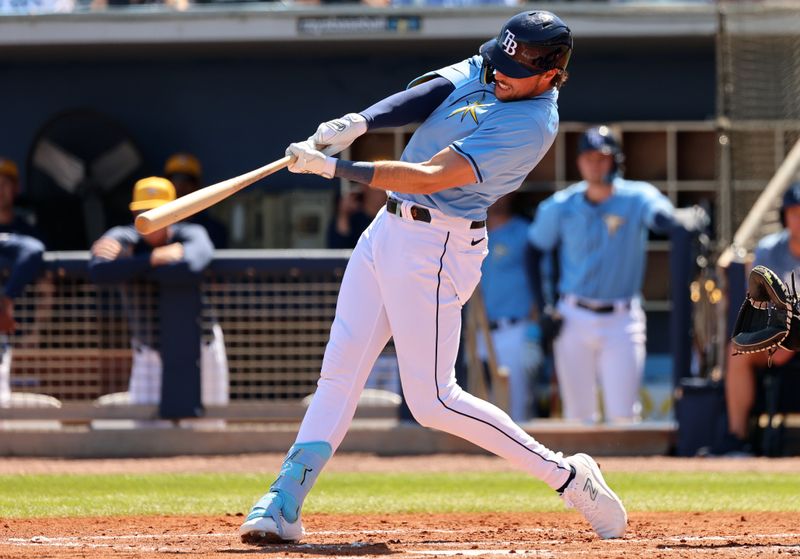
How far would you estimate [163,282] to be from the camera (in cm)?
914

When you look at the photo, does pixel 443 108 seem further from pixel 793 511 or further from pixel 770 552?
pixel 793 511

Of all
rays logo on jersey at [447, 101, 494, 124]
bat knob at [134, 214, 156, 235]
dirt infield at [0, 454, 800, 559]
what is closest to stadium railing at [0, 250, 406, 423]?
A: dirt infield at [0, 454, 800, 559]

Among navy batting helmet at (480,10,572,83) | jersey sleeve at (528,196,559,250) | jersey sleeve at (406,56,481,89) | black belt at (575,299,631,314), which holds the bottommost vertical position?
black belt at (575,299,631,314)

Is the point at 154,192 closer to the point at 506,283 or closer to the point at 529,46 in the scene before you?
the point at 506,283

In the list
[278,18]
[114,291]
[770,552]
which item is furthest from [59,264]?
[770,552]

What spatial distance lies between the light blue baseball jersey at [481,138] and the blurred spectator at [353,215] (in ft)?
17.6

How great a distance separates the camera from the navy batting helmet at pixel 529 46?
A: 5.01 metres

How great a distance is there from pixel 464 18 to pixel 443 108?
277 inches

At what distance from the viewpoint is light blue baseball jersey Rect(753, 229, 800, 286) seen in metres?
8.77

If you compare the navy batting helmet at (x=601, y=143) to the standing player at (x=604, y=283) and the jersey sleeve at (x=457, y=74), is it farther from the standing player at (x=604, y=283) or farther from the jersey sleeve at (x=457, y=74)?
the jersey sleeve at (x=457, y=74)

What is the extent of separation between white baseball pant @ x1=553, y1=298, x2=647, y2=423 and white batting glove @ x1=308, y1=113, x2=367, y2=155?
194 inches

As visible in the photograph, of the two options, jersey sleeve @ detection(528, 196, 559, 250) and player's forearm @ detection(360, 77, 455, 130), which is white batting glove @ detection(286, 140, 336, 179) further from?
jersey sleeve @ detection(528, 196, 559, 250)

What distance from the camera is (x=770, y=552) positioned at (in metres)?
4.74

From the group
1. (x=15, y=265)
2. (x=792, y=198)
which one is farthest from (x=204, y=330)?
(x=792, y=198)
